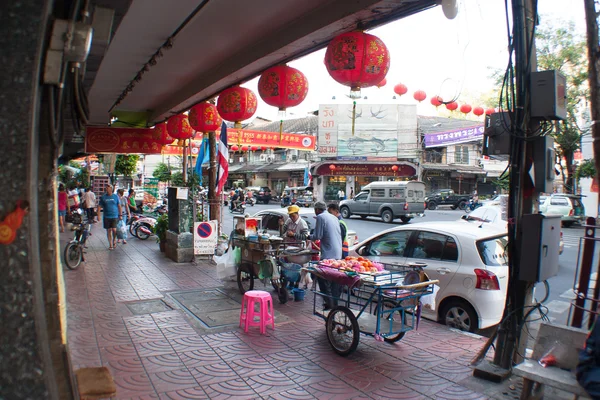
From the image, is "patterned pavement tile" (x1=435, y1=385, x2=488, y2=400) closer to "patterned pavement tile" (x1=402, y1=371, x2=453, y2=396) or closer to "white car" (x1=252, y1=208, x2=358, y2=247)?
"patterned pavement tile" (x1=402, y1=371, x2=453, y2=396)

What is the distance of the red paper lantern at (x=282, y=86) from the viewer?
5734 mm

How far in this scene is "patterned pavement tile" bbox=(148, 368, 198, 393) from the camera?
13.3ft

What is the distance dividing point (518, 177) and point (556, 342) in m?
1.63

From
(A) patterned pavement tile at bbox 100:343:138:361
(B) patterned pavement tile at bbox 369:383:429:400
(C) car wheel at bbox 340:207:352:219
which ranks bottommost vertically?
(B) patterned pavement tile at bbox 369:383:429:400

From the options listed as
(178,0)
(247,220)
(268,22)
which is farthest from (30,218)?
(247,220)

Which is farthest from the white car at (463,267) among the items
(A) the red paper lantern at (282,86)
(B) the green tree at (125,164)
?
(B) the green tree at (125,164)

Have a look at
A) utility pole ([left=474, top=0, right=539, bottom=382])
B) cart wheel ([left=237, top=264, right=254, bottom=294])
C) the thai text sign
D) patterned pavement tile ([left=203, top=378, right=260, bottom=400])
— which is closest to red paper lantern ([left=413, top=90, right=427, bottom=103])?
the thai text sign

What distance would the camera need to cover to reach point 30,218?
2168 mm

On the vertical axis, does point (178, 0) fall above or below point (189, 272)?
above

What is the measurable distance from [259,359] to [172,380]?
0.98 m

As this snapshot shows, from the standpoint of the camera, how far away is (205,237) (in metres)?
10.1

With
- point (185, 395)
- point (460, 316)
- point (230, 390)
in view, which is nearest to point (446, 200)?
point (460, 316)

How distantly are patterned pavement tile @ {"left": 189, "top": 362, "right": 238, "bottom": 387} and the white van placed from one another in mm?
18609

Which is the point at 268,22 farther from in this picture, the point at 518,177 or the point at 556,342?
the point at 556,342
